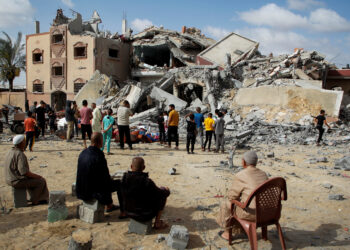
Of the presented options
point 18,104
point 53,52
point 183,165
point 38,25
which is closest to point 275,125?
point 183,165

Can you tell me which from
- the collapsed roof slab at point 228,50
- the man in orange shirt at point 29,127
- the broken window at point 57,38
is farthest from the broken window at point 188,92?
the broken window at point 57,38

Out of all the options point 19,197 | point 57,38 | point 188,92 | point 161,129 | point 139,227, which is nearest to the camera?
point 139,227

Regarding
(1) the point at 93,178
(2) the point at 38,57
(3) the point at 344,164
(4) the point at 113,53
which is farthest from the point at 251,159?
(2) the point at 38,57

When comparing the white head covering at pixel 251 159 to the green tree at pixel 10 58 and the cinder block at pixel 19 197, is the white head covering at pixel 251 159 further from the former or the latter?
the green tree at pixel 10 58

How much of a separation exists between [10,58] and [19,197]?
107 feet

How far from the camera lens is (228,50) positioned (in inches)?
934

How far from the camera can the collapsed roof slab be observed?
22.9 metres

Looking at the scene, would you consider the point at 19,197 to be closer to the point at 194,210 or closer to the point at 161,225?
the point at 161,225

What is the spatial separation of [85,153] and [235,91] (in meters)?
15.8

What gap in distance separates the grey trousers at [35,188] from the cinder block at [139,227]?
1.85m

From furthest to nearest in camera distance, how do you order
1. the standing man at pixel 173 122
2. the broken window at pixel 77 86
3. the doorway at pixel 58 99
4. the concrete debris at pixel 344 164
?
the doorway at pixel 58 99
the broken window at pixel 77 86
the standing man at pixel 173 122
the concrete debris at pixel 344 164

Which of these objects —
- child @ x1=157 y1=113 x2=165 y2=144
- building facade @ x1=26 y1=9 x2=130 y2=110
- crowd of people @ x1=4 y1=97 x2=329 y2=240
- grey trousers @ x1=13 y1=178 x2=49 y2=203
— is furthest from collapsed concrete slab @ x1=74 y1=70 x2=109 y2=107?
crowd of people @ x1=4 y1=97 x2=329 y2=240

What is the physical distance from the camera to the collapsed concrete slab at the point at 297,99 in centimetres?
1427

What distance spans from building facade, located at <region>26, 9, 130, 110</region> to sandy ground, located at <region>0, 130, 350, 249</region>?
62.2 feet
